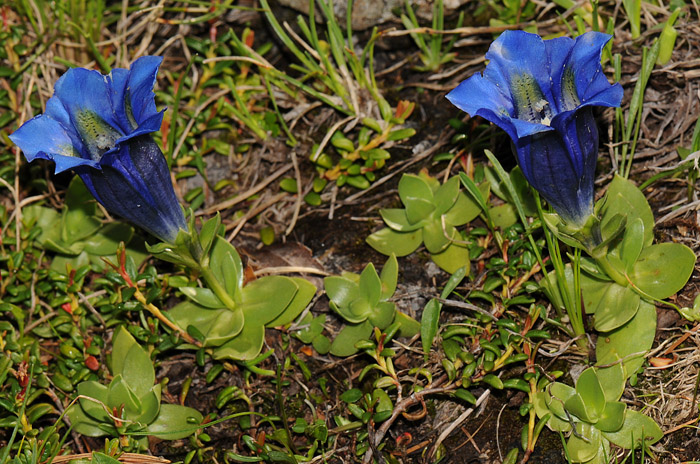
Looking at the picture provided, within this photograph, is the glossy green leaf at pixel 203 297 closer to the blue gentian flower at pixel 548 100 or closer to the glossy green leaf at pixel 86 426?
the glossy green leaf at pixel 86 426

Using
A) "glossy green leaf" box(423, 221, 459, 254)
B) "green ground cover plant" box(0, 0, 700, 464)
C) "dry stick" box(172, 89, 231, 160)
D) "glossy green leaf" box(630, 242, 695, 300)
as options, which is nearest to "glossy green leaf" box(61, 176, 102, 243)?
"green ground cover plant" box(0, 0, 700, 464)

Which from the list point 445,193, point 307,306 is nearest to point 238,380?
point 307,306

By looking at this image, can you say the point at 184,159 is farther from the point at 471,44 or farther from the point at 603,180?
the point at 603,180

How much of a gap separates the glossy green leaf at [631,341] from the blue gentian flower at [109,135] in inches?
64.2

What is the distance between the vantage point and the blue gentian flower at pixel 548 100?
2.08 meters

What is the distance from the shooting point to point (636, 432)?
2.30 m

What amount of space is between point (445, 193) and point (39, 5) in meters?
2.32

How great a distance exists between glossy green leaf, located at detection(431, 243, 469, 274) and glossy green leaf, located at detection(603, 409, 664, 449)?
0.83m

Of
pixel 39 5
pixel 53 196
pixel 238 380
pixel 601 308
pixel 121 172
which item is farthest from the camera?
pixel 39 5

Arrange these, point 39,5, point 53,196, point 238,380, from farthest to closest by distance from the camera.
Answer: point 39,5, point 53,196, point 238,380

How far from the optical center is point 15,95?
357 centimetres

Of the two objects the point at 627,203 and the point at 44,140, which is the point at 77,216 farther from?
the point at 627,203

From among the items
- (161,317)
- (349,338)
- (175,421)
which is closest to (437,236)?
(349,338)

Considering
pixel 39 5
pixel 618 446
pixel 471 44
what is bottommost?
pixel 618 446
